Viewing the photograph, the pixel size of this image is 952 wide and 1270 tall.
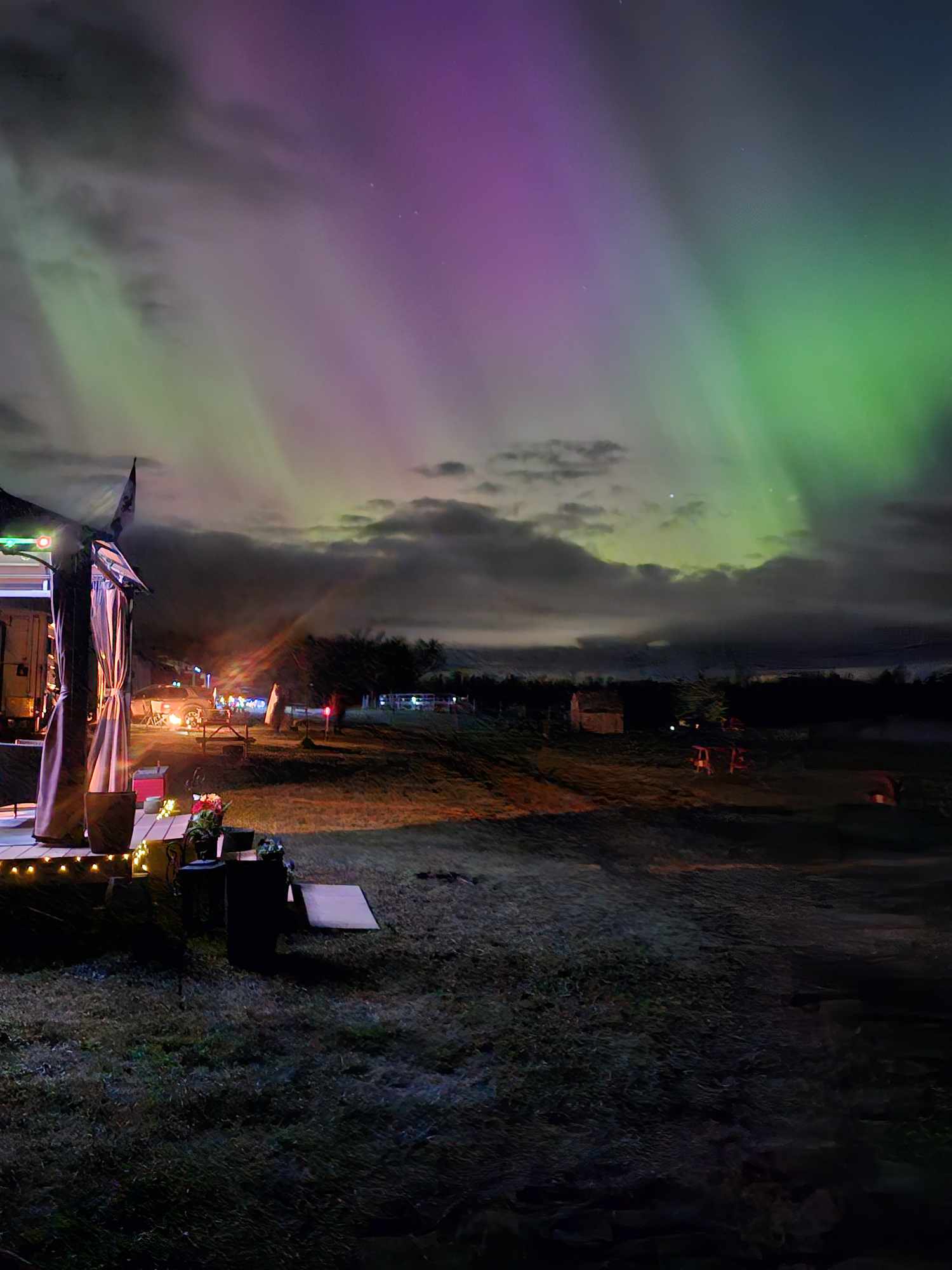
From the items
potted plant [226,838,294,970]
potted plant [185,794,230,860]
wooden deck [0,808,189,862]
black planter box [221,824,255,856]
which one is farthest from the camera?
black planter box [221,824,255,856]

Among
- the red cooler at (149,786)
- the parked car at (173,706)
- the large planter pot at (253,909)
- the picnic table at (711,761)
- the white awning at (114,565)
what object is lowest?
the picnic table at (711,761)

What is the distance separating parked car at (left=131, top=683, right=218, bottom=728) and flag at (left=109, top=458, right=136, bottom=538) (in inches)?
871

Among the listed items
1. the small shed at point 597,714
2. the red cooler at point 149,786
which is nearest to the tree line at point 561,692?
the small shed at point 597,714

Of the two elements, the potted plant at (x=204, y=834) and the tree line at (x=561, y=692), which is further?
the tree line at (x=561, y=692)

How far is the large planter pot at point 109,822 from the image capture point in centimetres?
773

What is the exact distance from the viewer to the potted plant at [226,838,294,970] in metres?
6.50

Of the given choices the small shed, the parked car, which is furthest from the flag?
the small shed

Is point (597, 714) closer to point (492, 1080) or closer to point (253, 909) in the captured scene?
point (253, 909)

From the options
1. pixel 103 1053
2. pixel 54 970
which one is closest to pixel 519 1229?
pixel 103 1053

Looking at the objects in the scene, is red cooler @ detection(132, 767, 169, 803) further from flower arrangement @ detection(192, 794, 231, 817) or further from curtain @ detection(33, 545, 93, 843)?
curtain @ detection(33, 545, 93, 843)

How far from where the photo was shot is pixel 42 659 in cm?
1480

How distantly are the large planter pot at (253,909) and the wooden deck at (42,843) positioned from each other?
178 centimetres

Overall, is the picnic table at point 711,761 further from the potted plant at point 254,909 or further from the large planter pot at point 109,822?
the potted plant at point 254,909

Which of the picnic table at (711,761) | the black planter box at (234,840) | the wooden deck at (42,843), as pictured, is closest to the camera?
the wooden deck at (42,843)
